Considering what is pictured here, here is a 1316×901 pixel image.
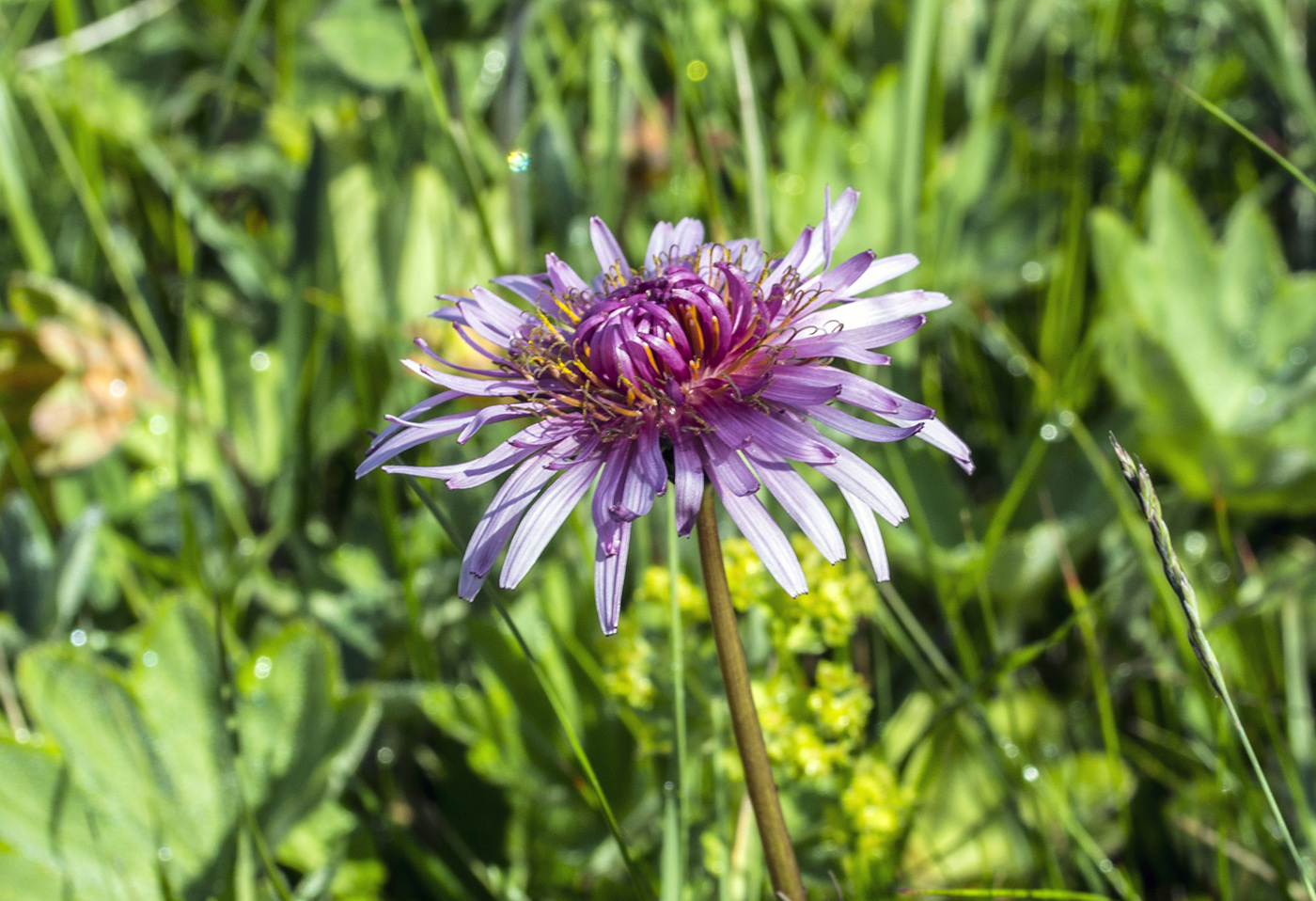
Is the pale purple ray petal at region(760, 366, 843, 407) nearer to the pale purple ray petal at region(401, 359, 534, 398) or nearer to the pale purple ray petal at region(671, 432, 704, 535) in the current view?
the pale purple ray petal at region(671, 432, 704, 535)

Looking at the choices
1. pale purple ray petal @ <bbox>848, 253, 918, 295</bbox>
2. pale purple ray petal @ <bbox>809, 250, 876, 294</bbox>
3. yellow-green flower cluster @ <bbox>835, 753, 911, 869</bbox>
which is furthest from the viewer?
yellow-green flower cluster @ <bbox>835, 753, 911, 869</bbox>

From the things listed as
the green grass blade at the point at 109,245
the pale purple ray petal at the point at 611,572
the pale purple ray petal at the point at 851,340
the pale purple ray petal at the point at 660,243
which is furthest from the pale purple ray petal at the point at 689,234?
the green grass blade at the point at 109,245

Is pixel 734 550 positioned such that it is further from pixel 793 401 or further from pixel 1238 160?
pixel 1238 160

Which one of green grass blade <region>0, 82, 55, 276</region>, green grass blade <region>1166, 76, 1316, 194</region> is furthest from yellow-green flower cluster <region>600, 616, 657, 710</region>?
green grass blade <region>0, 82, 55, 276</region>

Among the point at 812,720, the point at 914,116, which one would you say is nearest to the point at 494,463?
the point at 812,720

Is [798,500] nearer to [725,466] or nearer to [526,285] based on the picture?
[725,466]

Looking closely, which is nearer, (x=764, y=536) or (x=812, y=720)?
(x=764, y=536)
